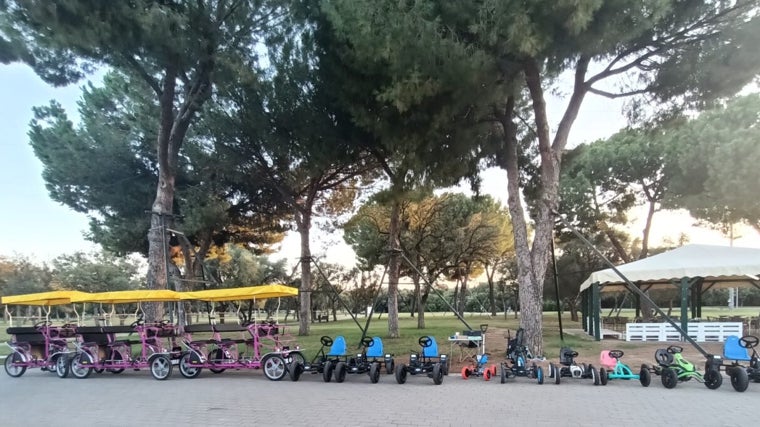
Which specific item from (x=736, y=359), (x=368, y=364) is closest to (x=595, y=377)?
(x=736, y=359)

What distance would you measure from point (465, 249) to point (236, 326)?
21.0 m

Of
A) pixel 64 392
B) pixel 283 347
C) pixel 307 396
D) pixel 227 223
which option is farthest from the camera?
pixel 227 223

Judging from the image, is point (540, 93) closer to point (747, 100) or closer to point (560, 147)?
point (560, 147)

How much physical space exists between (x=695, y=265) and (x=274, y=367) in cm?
1309

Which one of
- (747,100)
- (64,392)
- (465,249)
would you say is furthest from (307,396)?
(465,249)

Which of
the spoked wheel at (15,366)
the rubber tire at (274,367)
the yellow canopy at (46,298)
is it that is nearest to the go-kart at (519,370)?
the rubber tire at (274,367)

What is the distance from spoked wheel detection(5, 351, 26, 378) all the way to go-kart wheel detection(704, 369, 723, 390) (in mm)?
13966

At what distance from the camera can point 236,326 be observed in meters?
11.0

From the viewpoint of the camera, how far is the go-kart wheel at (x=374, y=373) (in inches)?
377

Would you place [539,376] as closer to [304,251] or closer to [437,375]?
[437,375]

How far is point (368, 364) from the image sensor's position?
401 inches

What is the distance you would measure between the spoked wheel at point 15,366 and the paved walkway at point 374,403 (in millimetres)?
1755

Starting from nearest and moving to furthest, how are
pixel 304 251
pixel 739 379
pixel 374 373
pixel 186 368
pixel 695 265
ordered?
pixel 739 379 → pixel 374 373 → pixel 186 368 → pixel 695 265 → pixel 304 251

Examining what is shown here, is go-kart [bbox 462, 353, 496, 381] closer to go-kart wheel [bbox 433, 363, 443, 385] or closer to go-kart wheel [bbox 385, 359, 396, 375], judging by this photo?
go-kart wheel [bbox 433, 363, 443, 385]
